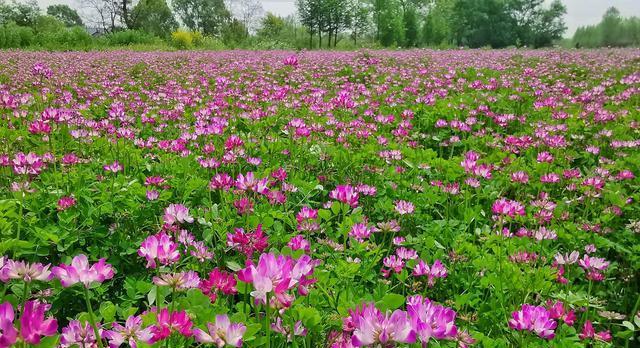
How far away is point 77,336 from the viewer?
4.90 ft

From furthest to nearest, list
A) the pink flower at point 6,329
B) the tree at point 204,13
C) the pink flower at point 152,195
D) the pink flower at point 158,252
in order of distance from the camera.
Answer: the tree at point 204,13 < the pink flower at point 152,195 < the pink flower at point 158,252 < the pink flower at point 6,329

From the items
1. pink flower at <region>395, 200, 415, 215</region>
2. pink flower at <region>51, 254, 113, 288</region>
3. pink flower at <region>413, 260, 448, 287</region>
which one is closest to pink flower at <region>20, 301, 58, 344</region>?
pink flower at <region>51, 254, 113, 288</region>

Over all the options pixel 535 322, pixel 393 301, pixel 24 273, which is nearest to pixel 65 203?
pixel 24 273

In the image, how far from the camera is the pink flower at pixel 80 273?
4.35 feet

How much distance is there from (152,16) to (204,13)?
11825mm

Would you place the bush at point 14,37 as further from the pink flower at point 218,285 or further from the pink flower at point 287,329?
the pink flower at point 287,329

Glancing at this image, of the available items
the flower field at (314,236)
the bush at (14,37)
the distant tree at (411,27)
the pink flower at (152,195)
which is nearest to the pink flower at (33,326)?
the flower field at (314,236)

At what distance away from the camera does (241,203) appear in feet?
8.20

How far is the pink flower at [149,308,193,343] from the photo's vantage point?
4.41 feet

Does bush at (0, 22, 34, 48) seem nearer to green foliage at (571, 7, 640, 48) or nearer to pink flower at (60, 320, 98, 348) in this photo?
pink flower at (60, 320, 98, 348)

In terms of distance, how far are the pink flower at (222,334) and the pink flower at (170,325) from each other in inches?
5.3

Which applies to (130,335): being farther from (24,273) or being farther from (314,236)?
(314,236)

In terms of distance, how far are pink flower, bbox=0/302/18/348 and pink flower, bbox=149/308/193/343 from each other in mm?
376

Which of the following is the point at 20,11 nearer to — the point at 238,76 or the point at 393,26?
the point at 393,26
